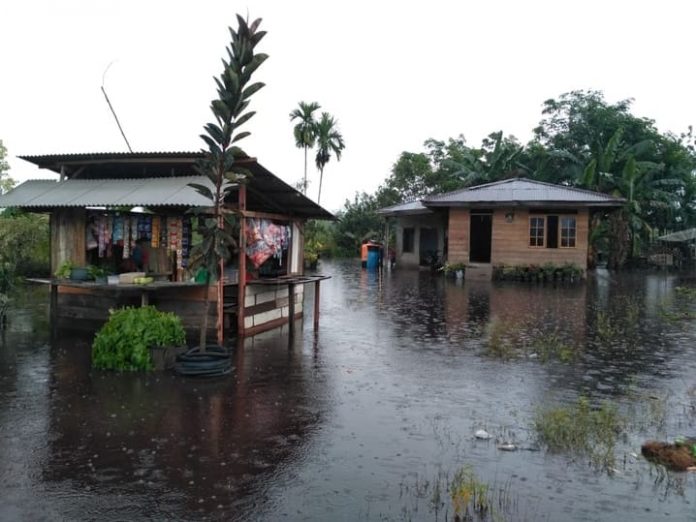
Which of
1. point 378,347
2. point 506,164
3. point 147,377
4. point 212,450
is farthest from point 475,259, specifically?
point 212,450

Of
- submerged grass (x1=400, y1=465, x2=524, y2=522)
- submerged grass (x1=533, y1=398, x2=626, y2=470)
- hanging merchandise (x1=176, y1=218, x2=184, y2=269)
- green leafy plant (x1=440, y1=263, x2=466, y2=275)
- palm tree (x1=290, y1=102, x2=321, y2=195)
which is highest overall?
palm tree (x1=290, y1=102, x2=321, y2=195)

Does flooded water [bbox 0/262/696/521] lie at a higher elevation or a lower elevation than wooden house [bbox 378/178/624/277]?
lower

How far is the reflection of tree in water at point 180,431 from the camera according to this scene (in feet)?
16.4

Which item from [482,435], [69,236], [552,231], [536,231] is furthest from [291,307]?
[552,231]

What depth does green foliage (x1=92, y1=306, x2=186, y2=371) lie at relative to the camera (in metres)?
8.80

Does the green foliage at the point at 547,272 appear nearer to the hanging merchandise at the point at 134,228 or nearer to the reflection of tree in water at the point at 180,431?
the hanging merchandise at the point at 134,228

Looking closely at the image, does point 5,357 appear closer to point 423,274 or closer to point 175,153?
point 175,153

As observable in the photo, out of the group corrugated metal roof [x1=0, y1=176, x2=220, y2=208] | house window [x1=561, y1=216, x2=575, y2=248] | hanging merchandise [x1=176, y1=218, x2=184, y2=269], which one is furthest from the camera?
house window [x1=561, y1=216, x2=575, y2=248]

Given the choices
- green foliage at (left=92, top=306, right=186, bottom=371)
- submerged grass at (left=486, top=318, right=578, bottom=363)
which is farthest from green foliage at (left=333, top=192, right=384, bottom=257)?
green foliage at (left=92, top=306, right=186, bottom=371)

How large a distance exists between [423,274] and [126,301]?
18.6 meters

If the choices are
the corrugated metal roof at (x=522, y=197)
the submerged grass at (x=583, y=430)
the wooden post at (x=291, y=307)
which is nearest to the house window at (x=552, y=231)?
the corrugated metal roof at (x=522, y=197)

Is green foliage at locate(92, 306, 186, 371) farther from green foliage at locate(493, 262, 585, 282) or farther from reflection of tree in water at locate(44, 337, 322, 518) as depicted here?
green foliage at locate(493, 262, 585, 282)

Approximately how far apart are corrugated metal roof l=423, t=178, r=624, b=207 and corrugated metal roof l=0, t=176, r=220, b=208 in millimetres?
16908

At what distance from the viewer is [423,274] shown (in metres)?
28.8
